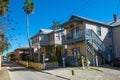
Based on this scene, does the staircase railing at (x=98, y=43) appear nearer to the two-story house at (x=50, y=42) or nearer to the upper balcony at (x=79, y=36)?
the upper balcony at (x=79, y=36)

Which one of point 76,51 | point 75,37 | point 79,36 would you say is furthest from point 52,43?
point 79,36

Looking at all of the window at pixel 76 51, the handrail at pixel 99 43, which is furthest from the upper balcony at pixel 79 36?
the window at pixel 76 51

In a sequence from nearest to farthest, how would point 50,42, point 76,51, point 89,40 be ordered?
point 89,40 < point 76,51 < point 50,42

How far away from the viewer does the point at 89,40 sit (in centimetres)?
2795

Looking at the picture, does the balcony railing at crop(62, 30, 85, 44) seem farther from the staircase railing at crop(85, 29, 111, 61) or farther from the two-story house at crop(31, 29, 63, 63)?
the two-story house at crop(31, 29, 63, 63)

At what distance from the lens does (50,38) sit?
48.1 metres

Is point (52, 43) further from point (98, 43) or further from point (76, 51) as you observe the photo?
point (98, 43)

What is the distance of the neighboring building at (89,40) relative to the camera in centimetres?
2766

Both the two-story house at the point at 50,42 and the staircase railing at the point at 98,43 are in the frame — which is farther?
the two-story house at the point at 50,42

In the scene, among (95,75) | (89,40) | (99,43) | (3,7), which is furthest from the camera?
(99,43)

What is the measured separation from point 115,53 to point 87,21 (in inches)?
270

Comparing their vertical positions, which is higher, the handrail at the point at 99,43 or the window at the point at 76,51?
the handrail at the point at 99,43

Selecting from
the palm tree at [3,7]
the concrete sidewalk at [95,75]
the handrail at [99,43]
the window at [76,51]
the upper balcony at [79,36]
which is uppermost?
the palm tree at [3,7]

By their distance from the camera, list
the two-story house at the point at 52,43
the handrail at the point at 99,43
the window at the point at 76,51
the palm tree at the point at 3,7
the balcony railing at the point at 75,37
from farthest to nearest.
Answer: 1. the two-story house at the point at 52,43
2. the window at the point at 76,51
3. the handrail at the point at 99,43
4. the balcony railing at the point at 75,37
5. the palm tree at the point at 3,7
